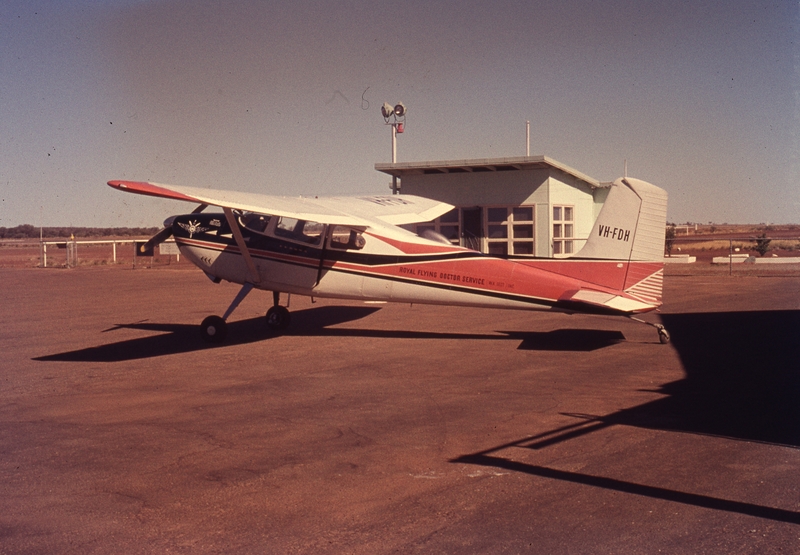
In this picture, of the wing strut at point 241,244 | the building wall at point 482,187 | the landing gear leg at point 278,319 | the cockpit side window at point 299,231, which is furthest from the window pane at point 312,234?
the building wall at point 482,187

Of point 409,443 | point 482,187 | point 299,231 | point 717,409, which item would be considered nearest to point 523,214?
point 482,187

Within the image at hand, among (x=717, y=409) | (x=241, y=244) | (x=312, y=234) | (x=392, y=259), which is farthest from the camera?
(x=312, y=234)

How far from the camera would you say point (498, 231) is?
84.1 ft

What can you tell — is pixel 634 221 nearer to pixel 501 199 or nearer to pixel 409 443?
pixel 409 443

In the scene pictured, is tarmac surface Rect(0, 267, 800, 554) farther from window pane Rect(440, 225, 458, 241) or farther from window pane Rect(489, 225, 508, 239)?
window pane Rect(440, 225, 458, 241)

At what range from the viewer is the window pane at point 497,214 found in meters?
25.5

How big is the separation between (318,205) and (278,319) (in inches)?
100

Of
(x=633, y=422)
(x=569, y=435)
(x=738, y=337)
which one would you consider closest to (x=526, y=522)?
(x=569, y=435)

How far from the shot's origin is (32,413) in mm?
7969

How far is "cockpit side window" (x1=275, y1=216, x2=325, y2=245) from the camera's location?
13.8 m

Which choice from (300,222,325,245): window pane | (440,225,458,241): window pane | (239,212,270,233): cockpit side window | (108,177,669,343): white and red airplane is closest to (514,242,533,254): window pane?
(440,225,458,241): window pane

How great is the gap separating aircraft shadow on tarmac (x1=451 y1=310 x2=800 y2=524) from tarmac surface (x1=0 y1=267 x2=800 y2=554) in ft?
0.12

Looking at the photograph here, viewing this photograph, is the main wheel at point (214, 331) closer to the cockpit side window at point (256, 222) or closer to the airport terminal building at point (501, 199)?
the cockpit side window at point (256, 222)

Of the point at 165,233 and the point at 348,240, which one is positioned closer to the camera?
the point at 348,240
